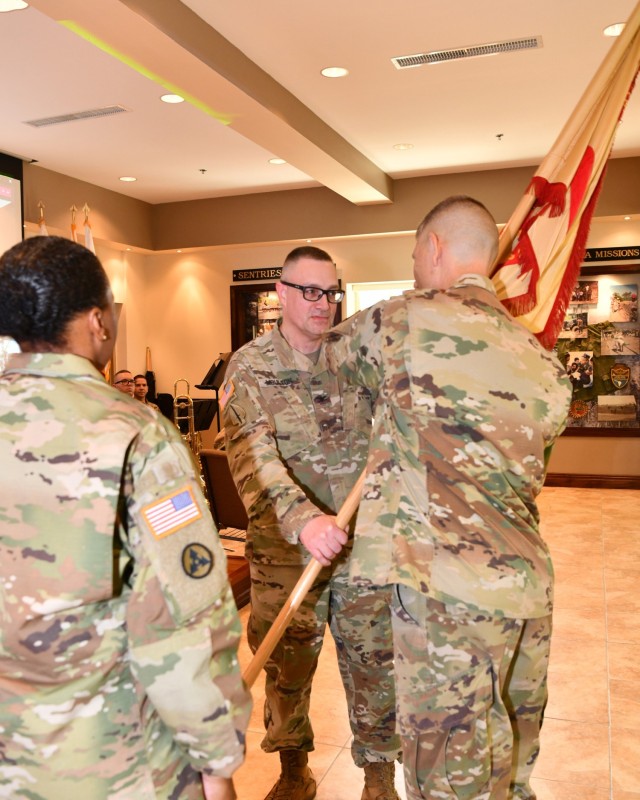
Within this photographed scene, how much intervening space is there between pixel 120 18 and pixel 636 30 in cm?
280

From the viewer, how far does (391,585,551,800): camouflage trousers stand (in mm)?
1720

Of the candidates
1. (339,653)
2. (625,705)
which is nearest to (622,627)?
(625,705)

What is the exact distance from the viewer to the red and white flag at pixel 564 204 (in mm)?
2475

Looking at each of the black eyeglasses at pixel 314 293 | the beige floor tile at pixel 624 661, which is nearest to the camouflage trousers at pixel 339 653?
the black eyeglasses at pixel 314 293

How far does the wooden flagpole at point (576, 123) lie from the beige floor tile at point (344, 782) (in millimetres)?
1977

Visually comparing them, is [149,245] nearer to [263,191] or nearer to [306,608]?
[263,191]

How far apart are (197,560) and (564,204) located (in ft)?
6.44

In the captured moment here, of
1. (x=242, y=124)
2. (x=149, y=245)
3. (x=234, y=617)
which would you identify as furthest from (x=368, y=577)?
(x=149, y=245)

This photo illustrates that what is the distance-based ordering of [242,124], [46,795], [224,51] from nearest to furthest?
[46,795], [224,51], [242,124]

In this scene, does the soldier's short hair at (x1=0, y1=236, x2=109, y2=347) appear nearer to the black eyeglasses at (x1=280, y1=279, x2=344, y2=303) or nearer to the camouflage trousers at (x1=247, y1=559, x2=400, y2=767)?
the black eyeglasses at (x1=280, y1=279, x2=344, y2=303)

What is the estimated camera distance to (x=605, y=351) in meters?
9.48

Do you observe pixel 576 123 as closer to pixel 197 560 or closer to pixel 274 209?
pixel 197 560

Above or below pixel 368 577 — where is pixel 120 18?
above

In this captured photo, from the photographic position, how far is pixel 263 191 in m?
9.93
